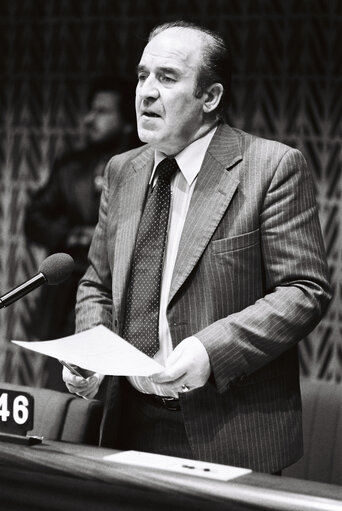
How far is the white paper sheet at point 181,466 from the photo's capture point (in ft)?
5.26

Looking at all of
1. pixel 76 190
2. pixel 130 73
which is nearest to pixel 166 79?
pixel 76 190

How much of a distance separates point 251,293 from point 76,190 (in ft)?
7.91

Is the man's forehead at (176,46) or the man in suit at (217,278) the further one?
the man's forehead at (176,46)

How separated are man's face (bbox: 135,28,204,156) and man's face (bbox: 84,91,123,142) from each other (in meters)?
2.24

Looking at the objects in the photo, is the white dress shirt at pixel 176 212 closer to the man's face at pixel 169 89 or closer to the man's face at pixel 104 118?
the man's face at pixel 169 89

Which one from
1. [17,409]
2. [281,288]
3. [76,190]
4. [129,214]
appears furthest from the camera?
[76,190]

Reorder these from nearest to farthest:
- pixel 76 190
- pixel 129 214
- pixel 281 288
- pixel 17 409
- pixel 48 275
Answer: pixel 17 409 < pixel 48 275 < pixel 281 288 < pixel 129 214 < pixel 76 190

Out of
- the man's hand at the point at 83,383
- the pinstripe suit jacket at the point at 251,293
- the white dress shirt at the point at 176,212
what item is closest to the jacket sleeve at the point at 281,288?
the pinstripe suit jacket at the point at 251,293

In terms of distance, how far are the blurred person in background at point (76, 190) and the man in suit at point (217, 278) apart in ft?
6.99

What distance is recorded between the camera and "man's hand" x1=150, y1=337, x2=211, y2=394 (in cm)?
188

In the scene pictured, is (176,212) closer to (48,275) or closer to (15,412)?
(48,275)

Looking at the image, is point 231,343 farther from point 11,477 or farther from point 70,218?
point 70,218

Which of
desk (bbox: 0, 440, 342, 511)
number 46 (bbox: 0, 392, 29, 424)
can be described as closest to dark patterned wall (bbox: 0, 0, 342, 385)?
number 46 (bbox: 0, 392, 29, 424)

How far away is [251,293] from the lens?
208 centimetres
